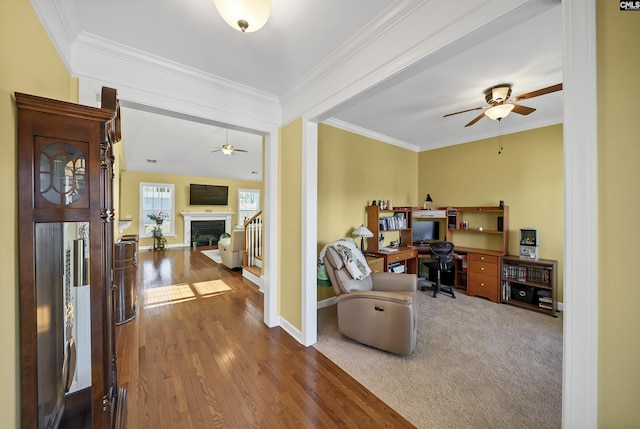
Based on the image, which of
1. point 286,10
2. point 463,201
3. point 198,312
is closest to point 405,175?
point 463,201

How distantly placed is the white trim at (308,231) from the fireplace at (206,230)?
301 inches

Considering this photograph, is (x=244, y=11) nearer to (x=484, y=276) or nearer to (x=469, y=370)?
(x=469, y=370)

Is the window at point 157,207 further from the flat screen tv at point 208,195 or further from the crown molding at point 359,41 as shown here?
the crown molding at point 359,41

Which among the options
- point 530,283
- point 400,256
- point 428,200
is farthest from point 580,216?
point 428,200

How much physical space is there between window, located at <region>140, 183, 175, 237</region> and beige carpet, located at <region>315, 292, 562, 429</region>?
25.3 feet

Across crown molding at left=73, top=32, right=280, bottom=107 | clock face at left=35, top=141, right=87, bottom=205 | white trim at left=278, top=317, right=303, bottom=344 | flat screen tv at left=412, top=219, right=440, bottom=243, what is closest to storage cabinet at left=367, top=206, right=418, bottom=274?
flat screen tv at left=412, top=219, right=440, bottom=243

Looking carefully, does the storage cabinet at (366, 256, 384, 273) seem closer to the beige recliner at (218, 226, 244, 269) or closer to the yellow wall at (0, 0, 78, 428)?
the beige recliner at (218, 226, 244, 269)

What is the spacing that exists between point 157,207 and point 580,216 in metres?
9.98

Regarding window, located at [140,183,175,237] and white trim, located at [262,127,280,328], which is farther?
window, located at [140,183,175,237]

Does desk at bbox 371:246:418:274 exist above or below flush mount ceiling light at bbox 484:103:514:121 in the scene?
below

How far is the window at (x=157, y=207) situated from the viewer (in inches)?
318

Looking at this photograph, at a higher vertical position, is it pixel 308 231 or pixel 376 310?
pixel 308 231

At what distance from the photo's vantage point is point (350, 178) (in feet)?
13.2

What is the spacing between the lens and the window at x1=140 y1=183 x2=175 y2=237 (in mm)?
8078
